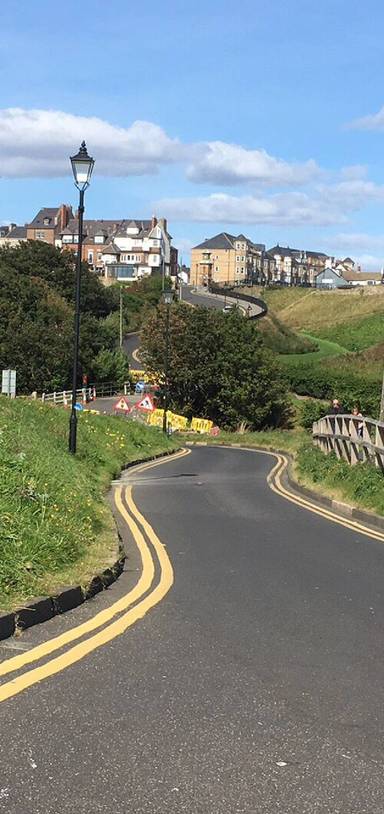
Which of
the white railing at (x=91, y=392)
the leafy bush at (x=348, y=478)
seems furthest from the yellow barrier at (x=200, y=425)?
the leafy bush at (x=348, y=478)

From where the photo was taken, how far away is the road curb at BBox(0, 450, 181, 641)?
6.28 metres

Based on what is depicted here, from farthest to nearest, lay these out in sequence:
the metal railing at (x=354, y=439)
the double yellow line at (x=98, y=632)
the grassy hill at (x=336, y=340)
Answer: the grassy hill at (x=336, y=340), the metal railing at (x=354, y=439), the double yellow line at (x=98, y=632)

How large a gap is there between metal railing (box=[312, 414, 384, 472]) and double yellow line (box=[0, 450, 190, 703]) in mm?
6913

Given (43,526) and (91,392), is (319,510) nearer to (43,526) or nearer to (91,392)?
(43,526)

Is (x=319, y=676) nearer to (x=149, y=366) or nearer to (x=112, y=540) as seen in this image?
(x=112, y=540)

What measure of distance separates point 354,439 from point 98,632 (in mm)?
13259

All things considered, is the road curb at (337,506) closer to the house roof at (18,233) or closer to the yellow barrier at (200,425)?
the yellow barrier at (200,425)

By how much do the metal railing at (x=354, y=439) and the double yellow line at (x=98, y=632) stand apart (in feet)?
22.7

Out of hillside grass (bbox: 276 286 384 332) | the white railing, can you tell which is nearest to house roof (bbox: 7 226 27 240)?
hillside grass (bbox: 276 286 384 332)

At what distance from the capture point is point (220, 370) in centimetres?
6425

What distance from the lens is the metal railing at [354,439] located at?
16750 mm

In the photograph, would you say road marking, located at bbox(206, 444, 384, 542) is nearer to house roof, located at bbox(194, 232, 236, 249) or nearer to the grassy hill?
the grassy hill

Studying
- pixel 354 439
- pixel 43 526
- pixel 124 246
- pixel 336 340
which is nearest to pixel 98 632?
pixel 43 526

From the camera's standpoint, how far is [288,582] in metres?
8.81
